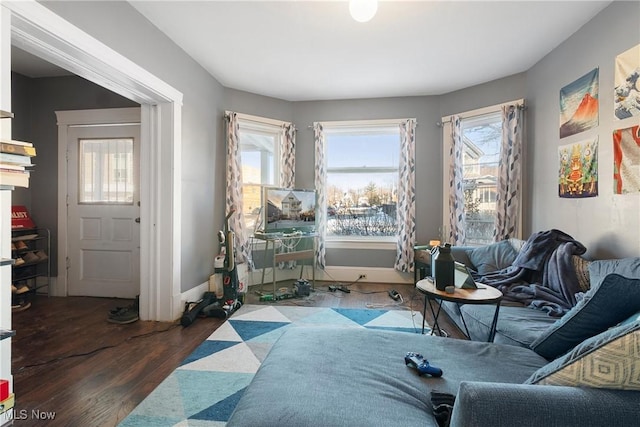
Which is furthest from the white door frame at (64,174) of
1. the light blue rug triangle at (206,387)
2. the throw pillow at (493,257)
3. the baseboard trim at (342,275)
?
the throw pillow at (493,257)

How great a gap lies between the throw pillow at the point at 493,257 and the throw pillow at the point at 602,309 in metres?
1.82

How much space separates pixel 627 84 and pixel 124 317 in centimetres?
459

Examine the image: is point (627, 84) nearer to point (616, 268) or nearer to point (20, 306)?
point (616, 268)

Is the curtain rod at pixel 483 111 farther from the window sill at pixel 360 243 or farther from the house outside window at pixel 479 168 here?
the window sill at pixel 360 243

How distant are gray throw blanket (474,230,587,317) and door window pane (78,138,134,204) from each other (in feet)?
13.5

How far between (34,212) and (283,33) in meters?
3.73

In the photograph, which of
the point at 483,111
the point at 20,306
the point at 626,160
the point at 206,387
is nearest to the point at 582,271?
the point at 626,160

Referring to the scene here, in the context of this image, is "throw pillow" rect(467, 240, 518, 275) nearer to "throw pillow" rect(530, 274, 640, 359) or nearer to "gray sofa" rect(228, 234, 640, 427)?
"gray sofa" rect(228, 234, 640, 427)

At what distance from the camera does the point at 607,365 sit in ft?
2.74

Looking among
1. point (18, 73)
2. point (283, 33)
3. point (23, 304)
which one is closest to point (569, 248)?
point (283, 33)

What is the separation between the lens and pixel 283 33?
9.14 feet

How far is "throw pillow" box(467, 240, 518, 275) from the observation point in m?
3.11

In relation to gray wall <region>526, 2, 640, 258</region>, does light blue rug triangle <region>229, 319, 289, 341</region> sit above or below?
below

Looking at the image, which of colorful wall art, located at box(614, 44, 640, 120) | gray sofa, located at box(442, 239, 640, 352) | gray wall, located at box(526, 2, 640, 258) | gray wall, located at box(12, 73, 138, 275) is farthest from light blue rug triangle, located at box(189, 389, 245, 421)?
gray wall, located at box(12, 73, 138, 275)
